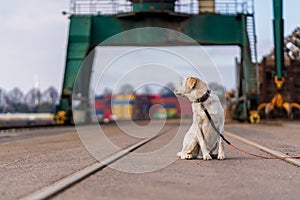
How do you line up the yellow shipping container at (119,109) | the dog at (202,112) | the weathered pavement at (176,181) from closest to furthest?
the weathered pavement at (176,181), the dog at (202,112), the yellow shipping container at (119,109)

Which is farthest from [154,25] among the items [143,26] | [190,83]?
[190,83]

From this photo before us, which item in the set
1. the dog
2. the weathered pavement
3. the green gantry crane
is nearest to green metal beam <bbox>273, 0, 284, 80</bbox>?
the green gantry crane

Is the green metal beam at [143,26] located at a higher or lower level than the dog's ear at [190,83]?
higher

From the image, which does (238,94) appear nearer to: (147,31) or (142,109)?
(147,31)

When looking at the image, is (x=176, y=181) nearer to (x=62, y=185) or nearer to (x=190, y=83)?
(x=62, y=185)

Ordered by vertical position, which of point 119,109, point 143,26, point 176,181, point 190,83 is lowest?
point 176,181

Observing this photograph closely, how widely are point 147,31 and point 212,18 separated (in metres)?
4.52

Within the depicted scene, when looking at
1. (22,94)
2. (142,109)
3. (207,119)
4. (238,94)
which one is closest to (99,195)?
(207,119)

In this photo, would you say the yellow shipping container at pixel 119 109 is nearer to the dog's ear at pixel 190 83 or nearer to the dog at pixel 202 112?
the dog at pixel 202 112

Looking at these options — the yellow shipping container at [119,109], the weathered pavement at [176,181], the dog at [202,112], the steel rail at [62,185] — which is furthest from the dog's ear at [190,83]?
the yellow shipping container at [119,109]

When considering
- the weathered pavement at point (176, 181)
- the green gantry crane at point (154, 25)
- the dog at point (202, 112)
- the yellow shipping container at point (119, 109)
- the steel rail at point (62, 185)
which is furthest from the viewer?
the green gantry crane at point (154, 25)

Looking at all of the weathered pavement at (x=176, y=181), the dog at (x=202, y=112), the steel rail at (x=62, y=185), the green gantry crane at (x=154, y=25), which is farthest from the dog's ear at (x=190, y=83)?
the green gantry crane at (x=154, y=25)

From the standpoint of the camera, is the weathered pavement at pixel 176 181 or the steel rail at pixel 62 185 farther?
the weathered pavement at pixel 176 181

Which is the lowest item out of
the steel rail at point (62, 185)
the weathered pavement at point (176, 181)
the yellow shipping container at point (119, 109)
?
the weathered pavement at point (176, 181)
